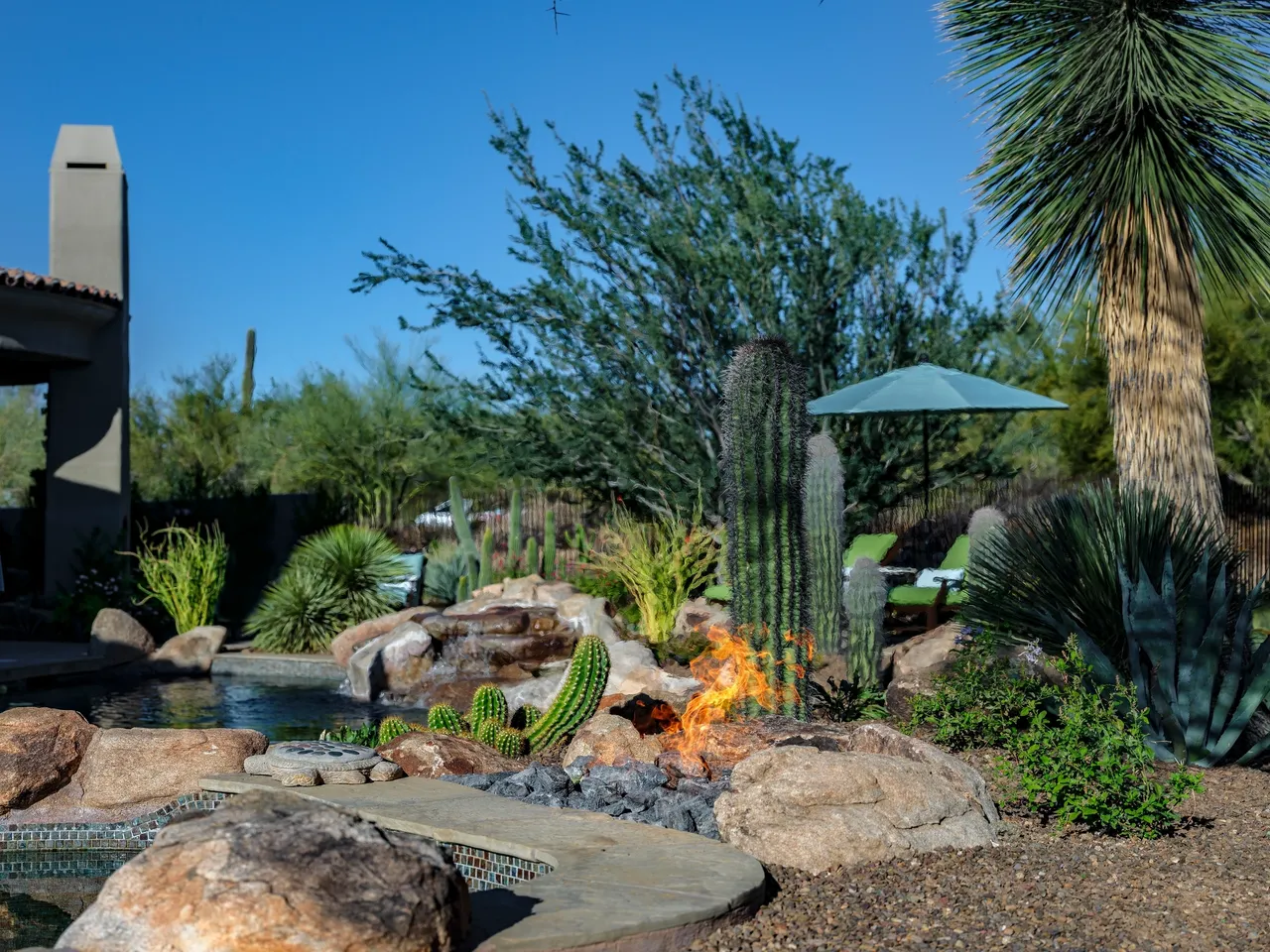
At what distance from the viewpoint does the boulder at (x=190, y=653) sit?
13.0m

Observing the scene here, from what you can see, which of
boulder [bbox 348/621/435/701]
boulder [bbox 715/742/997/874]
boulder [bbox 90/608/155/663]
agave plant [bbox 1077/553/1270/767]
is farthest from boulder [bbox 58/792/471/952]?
boulder [bbox 90/608/155/663]

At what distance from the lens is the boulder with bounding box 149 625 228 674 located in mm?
12992

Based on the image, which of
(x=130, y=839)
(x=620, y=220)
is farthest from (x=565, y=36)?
(x=620, y=220)

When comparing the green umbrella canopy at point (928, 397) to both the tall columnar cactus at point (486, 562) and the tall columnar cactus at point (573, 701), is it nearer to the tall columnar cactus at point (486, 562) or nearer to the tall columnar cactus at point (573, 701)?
the tall columnar cactus at point (573, 701)

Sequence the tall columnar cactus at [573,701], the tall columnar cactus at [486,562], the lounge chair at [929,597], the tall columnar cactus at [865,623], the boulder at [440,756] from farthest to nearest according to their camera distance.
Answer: the tall columnar cactus at [486,562]
the lounge chair at [929,597]
the tall columnar cactus at [865,623]
the tall columnar cactus at [573,701]
the boulder at [440,756]

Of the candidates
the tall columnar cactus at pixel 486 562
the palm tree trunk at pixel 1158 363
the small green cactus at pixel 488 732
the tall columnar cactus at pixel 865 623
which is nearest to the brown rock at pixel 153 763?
the small green cactus at pixel 488 732

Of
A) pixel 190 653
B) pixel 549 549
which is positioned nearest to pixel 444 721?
pixel 190 653

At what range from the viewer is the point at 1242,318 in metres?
22.6

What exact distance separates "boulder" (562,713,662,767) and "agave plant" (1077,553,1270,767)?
2.24 m

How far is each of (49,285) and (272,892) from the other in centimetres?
1378

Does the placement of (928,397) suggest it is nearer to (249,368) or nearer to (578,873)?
(578,873)

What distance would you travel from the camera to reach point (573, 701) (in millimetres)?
7289

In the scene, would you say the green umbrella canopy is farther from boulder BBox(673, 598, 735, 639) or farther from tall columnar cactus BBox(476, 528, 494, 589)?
tall columnar cactus BBox(476, 528, 494, 589)

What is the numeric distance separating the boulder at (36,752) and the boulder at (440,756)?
1.45m
